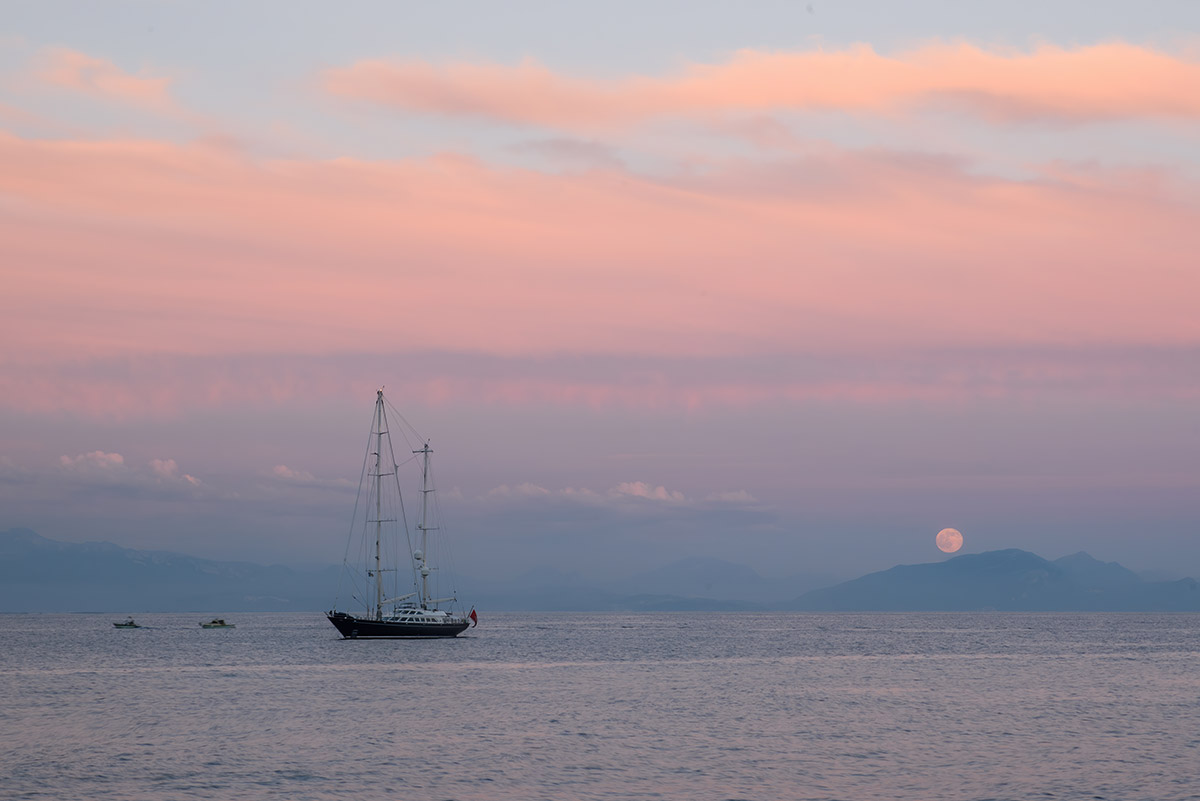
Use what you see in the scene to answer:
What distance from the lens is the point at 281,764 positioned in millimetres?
71125

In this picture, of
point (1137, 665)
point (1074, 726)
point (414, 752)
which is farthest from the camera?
point (1137, 665)

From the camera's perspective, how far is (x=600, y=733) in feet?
275

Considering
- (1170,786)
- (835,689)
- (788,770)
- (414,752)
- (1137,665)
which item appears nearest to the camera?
(1170,786)

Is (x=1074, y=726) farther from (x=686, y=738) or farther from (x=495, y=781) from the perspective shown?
(x=495, y=781)

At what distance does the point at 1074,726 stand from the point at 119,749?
63676 millimetres

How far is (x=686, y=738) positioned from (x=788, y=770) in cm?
1404

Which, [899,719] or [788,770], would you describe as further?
[899,719]

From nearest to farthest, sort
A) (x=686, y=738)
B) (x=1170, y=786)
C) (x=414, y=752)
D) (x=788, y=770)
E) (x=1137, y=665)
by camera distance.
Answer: (x=1170, y=786), (x=788, y=770), (x=414, y=752), (x=686, y=738), (x=1137, y=665)

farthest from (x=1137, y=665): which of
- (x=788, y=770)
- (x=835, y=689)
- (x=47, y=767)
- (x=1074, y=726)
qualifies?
(x=47, y=767)

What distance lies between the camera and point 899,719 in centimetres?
9206

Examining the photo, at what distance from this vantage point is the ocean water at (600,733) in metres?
63.7

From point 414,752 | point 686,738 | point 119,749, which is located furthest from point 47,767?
point 686,738

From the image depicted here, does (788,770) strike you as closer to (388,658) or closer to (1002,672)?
(1002,672)

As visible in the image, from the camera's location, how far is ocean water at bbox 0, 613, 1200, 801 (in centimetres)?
6366
